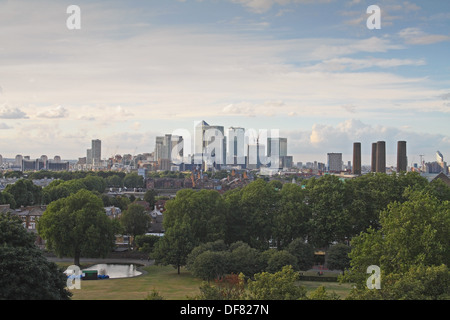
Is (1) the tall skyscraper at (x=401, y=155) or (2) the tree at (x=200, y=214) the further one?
(1) the tall skyscraper at (x=401, y=155)

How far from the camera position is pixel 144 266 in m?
45.0

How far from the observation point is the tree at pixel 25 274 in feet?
62.3

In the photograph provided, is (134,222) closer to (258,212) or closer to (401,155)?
(258,212)

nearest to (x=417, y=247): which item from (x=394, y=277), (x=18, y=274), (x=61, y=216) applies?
(x=394, y=277)

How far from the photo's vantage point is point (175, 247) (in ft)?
131

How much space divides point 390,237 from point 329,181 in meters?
21.8

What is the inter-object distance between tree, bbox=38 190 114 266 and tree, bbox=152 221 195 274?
543 cm

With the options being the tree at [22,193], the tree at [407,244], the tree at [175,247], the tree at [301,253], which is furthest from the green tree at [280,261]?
the tree at [22,193]

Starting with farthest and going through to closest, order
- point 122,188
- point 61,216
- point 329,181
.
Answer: point 122,188
point 329,181
point 61,216

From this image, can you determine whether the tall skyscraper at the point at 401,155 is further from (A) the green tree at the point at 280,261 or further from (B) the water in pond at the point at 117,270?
(A) the green tree at the point at 280,261

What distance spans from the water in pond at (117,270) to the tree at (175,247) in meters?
2.54

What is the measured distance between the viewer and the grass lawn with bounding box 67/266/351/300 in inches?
1176
